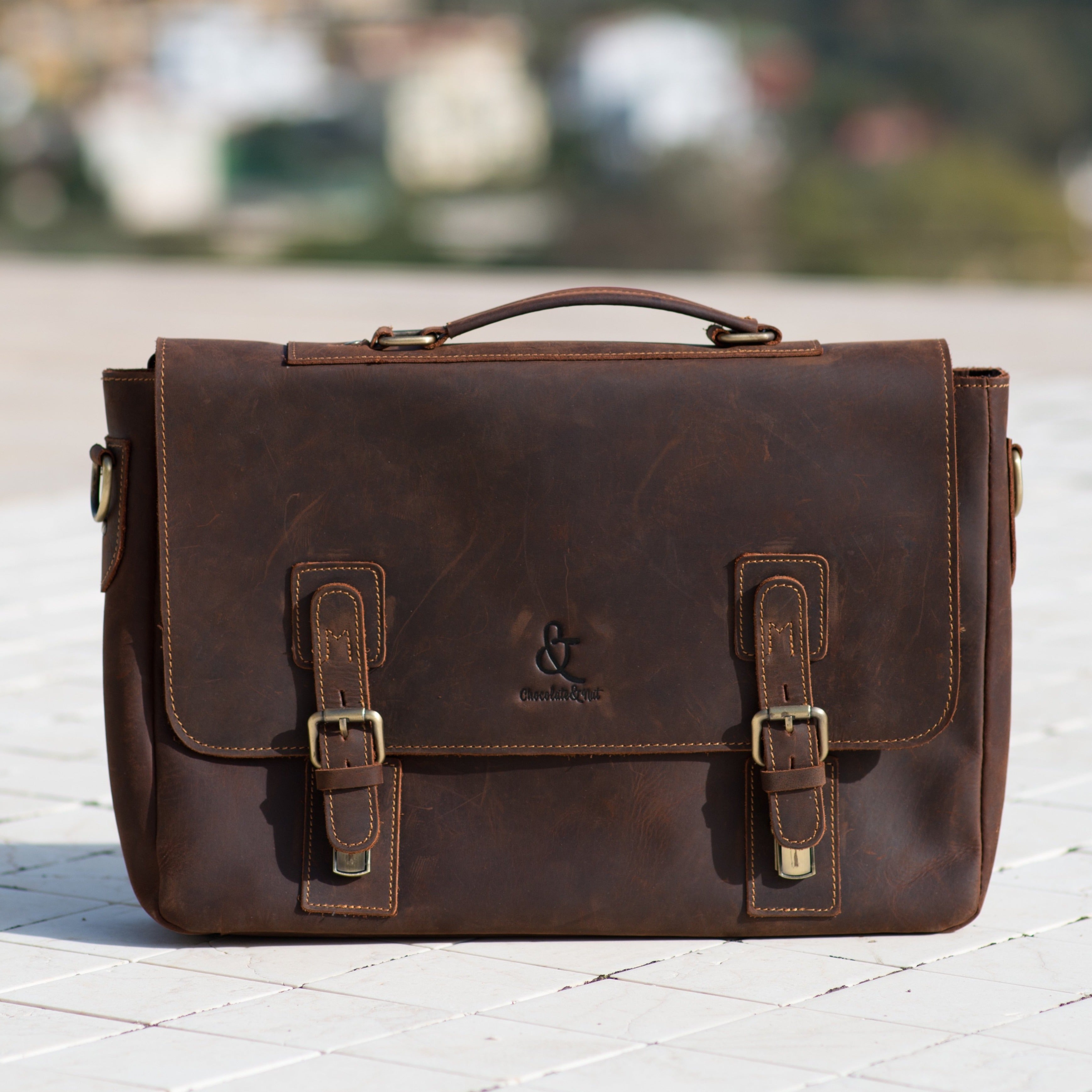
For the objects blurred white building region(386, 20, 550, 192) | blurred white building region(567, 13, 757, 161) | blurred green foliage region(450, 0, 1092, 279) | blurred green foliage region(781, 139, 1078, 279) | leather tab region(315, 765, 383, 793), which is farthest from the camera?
blurred white building region(386, 20, 550, 192)

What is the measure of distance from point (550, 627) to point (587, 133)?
16077mm

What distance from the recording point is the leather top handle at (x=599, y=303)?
267 centimetres

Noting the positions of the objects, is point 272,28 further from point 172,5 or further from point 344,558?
point 344,558

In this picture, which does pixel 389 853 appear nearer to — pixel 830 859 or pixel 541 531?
pixel 541 531

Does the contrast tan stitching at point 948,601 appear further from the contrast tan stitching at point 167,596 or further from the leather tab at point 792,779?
the contrast tan stitching at point 167,596

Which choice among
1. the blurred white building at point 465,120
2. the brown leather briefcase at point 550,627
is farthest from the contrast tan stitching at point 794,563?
the blurred white building at point 465,120

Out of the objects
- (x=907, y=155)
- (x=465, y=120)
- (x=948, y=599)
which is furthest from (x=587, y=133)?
(x=948, y=599)

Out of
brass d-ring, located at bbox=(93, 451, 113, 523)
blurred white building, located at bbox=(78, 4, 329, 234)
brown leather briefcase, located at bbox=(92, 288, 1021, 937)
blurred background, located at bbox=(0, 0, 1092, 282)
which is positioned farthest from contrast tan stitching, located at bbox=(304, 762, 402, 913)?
blurred white building, located at bbox=(78, 4, 329, 234)

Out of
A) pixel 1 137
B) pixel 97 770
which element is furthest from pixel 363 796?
pixel 1 137

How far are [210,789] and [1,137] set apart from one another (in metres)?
18.9

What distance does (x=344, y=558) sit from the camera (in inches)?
104

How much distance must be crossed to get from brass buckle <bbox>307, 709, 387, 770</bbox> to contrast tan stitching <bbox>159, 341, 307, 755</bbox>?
0.03 meters

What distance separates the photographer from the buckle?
103 inches

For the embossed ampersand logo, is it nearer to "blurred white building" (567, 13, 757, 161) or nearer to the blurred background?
the blurred background
